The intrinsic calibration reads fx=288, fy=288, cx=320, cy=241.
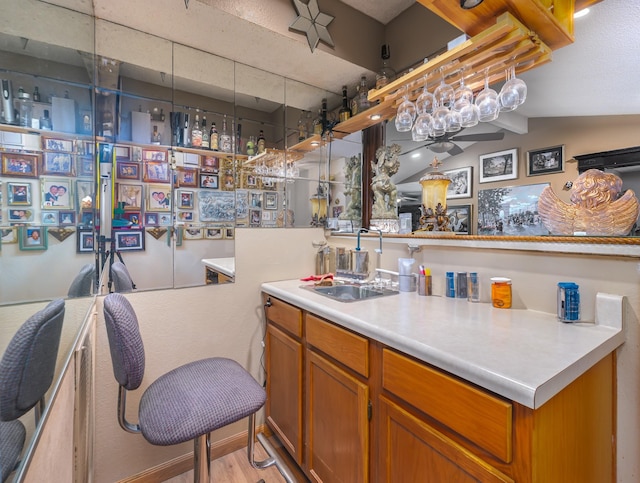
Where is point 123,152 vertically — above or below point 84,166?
above

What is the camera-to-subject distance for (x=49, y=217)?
97 centimetres

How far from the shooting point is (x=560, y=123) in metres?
1.27

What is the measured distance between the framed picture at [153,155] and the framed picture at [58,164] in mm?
421

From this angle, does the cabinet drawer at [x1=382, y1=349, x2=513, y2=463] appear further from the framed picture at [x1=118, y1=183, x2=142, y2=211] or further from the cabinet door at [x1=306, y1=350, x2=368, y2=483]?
the framed picture at [x1=118, y1=183, x2=142, y2=211]

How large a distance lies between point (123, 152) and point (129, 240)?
46 centimetres

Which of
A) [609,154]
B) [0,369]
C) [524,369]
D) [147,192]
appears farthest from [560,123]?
[147,192]

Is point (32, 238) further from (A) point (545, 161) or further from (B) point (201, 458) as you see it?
(A) point (545, 161)

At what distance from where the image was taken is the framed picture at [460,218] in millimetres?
1599

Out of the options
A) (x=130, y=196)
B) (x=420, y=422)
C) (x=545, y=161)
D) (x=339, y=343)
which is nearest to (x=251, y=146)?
(x=130, y=196)

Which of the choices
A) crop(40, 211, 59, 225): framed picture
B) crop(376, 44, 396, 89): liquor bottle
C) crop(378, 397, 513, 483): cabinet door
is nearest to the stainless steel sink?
crop(378, 397, 513, 483): cabinet door

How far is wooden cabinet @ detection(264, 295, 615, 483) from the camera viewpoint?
2.18ft

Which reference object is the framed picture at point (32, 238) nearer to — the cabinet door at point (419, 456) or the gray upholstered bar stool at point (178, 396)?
the gray upholstered bar stool at point (178, 396)

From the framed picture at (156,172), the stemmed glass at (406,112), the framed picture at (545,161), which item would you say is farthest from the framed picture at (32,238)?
the framed picture at (545,161)

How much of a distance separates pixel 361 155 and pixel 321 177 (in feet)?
1.23
